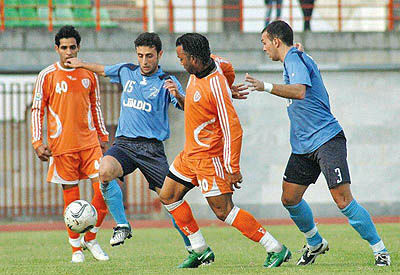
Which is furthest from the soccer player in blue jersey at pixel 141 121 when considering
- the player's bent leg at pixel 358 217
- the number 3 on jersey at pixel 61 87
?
the player's bent leg at pixel 358 217

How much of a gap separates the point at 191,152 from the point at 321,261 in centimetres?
196

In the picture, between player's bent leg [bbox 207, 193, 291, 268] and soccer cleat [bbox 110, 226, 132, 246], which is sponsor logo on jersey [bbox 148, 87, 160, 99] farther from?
player's bent leg [bbox 207, 193, 291, 268]

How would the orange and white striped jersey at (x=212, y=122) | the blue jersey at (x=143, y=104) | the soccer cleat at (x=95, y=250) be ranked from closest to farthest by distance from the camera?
the orange and white striped jersey at (x=212, y=122) < the blue jersey at (x=143, y=104) < the soccer cleat at (x=95, y=250)

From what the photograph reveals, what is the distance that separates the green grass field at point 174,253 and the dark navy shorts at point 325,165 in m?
0.82

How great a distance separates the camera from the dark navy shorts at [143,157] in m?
9.43

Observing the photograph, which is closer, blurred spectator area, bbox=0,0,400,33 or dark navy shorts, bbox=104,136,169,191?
dark navy shorts, bbox=104,136,169,191

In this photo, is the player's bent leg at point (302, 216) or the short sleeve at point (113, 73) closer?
the player's bent leg at point (302, 216)

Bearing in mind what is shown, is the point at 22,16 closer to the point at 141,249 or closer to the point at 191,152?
the point at 141,249

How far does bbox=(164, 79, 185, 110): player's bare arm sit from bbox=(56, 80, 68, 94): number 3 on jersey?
5.22 ft

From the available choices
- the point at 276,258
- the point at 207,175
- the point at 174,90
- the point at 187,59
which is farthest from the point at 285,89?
the point at 276,258

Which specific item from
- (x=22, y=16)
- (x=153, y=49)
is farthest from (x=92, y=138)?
(x=22, y=16)

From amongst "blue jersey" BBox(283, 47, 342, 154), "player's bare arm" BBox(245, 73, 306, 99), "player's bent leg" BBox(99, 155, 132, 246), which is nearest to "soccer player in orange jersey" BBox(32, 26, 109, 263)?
"player's bent leg" BBox(99, 155, 132, 246)

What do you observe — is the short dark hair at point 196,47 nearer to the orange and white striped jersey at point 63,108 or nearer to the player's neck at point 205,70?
the player's neck at point 205,70

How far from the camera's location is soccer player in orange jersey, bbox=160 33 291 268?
8.17 metres
